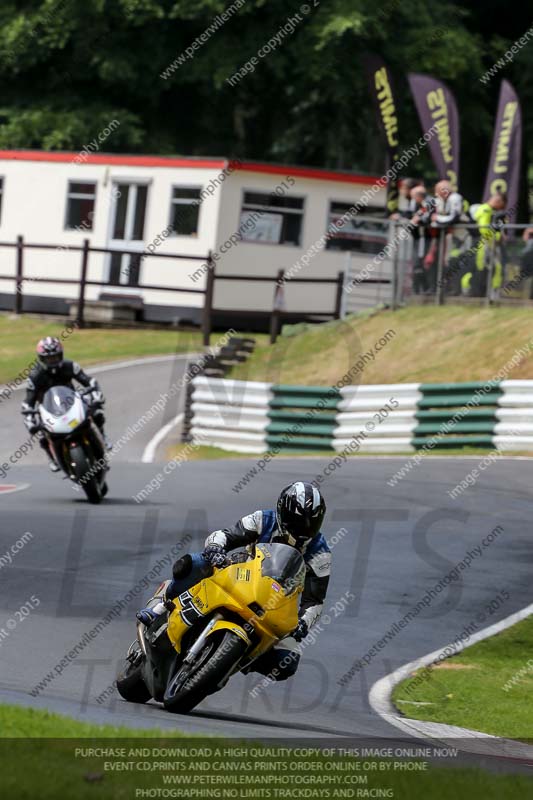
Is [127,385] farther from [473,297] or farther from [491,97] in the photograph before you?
[491,97]

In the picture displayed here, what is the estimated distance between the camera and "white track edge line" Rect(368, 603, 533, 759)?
836 cm

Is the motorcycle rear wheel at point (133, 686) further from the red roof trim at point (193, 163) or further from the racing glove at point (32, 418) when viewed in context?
the red roof trim at point (193, 163)

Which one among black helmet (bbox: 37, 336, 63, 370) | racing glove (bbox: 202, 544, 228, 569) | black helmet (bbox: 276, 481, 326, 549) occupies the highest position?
black helmet (bbox: 276, 481, 326, 549)

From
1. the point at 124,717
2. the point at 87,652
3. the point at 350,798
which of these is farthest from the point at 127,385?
the point at 350,798

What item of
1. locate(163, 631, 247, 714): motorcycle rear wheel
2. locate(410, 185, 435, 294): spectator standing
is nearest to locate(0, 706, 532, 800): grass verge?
locate(163, 631, 247, 714): motorcycle rear wheel

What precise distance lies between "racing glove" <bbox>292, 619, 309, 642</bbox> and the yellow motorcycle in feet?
0.33

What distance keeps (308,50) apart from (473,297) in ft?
56.1

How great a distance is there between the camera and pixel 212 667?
7742mm

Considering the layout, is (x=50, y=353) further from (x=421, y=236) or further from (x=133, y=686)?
(x=421, y=236)

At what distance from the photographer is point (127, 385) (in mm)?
25906

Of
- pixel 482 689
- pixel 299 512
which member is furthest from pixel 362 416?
pixel 299 512

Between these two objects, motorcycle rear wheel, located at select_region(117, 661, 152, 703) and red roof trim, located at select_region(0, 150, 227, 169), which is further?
red roof trim, located at select_region(0, 150, 227, 169)

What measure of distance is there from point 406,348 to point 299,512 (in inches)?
637

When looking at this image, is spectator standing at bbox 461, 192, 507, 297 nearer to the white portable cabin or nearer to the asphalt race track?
the asphalt race track
